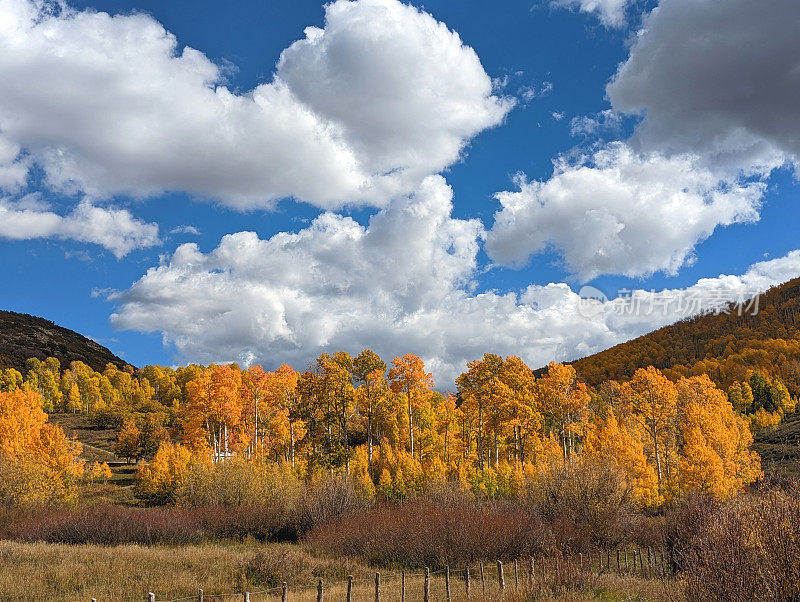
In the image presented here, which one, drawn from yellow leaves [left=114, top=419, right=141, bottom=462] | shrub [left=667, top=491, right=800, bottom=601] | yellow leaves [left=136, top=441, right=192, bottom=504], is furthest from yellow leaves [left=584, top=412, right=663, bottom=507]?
yellow leaves [left=114, top=419, right=141, bottom=462]

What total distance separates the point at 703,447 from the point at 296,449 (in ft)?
121

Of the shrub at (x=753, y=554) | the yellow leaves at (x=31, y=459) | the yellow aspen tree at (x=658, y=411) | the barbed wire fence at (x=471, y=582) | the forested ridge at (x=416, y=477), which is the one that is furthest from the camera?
the yellow aspen tree at (x=658, y=411)

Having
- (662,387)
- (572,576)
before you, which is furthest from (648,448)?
(572,576)

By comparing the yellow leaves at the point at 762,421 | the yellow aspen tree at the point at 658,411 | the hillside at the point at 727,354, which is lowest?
the yellow leaves at the point at 762,421

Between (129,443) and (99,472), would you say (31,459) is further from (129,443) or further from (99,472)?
(129,443)

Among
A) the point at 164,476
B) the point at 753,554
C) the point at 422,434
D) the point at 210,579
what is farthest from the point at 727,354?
the point at 753,554

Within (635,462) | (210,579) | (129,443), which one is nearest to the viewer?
(210,579)

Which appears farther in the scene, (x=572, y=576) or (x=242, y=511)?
(x=242, y=511)

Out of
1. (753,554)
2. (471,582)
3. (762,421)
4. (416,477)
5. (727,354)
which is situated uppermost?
(727,354)

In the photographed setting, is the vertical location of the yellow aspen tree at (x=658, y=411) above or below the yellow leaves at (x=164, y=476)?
above

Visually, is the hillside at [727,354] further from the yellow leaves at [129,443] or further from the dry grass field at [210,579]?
the dry grass field at [210,579]

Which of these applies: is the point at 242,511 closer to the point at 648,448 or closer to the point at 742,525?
the point at 742,525

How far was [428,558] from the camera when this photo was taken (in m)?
28.2

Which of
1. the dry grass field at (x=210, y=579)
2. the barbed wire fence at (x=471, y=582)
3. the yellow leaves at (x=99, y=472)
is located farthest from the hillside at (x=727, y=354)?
the yellow leaves at (x=99, y=472)
